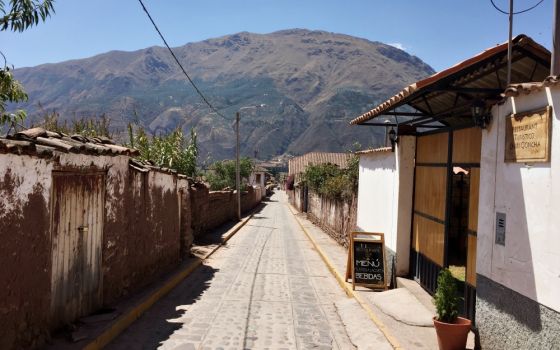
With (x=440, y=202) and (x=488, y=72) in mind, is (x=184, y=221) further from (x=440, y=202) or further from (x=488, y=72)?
(x=488, y=72)

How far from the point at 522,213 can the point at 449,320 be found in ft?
6.15

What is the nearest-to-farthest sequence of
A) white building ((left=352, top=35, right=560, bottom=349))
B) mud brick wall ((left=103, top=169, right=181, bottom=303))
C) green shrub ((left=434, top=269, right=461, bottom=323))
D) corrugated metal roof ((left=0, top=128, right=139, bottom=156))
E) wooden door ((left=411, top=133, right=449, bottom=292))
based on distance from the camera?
white building ((left=352, top=35, right=560, bottom=349)) → corrugated metal roof ((left=0, top=128, right=139, bottom=156)) → green shrub ((left=434, top=269, right=461, bottom=323)) → mud brick wall ((left=103, top=169, right=181, bottom=303)) → wooden door ((left=411, top=133, right=449, bottom=292))

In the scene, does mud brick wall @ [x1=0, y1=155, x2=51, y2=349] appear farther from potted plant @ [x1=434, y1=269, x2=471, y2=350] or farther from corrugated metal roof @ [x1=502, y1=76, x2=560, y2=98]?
corrugated metal roof @ [x1=502, y1=76, x2=560, y2=98]

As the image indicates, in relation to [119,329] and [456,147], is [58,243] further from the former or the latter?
[456,147]

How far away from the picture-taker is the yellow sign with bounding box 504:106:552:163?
4.99 m

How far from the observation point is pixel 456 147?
820 centimetres

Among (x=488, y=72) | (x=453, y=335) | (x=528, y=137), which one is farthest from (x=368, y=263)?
(x=528, y=137)

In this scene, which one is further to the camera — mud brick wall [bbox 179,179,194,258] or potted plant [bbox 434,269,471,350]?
mud brick wall [bbox 179,179,194,258]

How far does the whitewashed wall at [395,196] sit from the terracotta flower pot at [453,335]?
437 centimetres

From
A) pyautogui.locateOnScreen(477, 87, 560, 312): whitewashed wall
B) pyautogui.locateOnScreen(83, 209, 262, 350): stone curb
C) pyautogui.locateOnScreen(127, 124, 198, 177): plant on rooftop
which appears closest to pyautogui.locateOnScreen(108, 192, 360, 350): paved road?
pyautogui.locateOnScreen(83, 209, 262, 350): stone curb

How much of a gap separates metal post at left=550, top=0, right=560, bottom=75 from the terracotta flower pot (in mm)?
3315

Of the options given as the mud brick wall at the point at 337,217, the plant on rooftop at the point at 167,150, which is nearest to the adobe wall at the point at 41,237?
the mud brick wall at the point at 337,217

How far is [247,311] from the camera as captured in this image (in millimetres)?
9047

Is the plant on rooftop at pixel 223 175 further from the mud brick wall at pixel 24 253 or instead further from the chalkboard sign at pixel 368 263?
the mud brick wall at pixel 24 253
